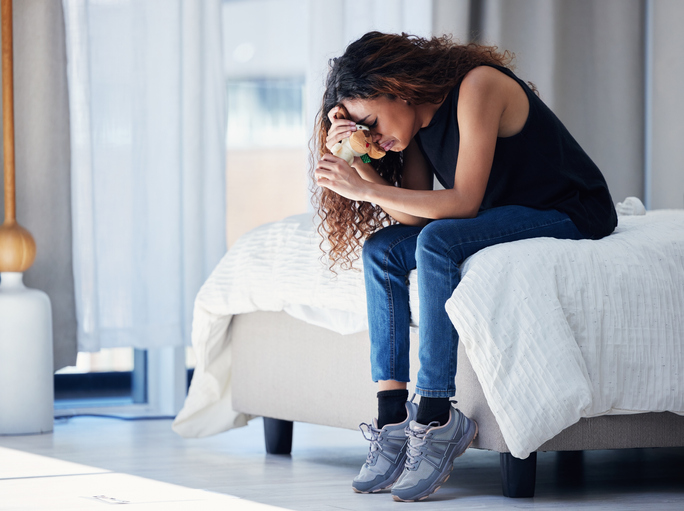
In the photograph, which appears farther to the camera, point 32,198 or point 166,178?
point 166,178

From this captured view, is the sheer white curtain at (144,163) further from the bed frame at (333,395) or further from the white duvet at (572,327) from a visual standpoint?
the white duvet at (572,327)

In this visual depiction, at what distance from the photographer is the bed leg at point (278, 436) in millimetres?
1849

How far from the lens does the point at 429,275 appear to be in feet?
4.37

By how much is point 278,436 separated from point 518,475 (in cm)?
66

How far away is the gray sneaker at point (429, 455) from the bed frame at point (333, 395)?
57mm

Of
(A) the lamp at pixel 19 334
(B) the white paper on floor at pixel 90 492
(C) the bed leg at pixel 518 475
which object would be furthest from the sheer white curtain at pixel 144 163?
(C) the bed leg at pixel 518 475

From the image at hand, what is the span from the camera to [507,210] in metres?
1.43

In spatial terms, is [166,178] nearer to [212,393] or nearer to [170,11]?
[170,11]

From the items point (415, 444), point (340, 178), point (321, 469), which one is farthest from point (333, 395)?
point (340, 178)

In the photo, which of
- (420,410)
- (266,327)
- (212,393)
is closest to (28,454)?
(212,393)

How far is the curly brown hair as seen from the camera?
143 cm

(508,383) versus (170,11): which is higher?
(170,11)

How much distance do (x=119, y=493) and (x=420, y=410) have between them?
0.52m

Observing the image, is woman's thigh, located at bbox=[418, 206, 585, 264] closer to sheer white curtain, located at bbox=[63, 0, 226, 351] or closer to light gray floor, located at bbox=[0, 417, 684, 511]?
light gray floor, located at bbox=[0, 417, 684, 511]
